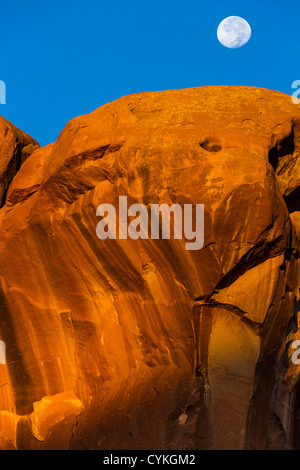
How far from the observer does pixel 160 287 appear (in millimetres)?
9875

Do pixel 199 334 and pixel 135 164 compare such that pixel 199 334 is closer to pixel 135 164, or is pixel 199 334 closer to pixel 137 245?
pixel 137 245

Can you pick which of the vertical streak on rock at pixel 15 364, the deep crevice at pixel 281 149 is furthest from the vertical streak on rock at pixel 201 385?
the vertical streak on rock at pixel 15 364

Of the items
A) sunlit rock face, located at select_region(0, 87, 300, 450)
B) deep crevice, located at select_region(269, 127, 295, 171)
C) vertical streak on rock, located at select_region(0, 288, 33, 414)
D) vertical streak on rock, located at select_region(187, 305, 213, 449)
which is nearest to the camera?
vertical streak on rock, located at select_region(187, 305, 213, 449)

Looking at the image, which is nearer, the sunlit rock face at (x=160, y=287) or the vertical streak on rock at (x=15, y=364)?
the sunlit rock face at (x=160, y=287)

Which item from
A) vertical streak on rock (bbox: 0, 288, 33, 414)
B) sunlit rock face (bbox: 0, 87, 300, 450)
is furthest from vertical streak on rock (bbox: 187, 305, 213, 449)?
vertical streak on rock (bbox: 0, 288, 33, 414)

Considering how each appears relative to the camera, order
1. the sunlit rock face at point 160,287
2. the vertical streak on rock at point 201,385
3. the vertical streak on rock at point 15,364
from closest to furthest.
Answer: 1. the vertical streak on rock at point 201,385
2. the sunlit rock face at point 160,287
3. the vertical streak on rock at point 15,364

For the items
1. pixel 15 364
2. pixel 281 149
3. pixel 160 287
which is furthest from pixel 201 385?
pixel 281 149

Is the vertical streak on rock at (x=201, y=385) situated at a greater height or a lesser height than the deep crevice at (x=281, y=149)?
lesser

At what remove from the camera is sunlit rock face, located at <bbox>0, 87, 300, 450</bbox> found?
922 centimetres

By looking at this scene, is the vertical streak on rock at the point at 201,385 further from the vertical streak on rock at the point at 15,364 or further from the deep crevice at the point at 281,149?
the vertical streak on rock at the point at 15,364

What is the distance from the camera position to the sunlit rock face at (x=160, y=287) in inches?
363

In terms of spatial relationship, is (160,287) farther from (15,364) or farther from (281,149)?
(15,364)

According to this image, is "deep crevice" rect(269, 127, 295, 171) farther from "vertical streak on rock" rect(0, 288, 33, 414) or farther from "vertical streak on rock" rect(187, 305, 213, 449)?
"vertical streak on rock" rect(0, 288, 33, 414)
